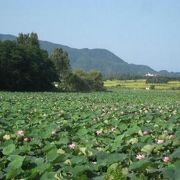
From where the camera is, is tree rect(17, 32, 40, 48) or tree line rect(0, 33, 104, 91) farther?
tree rect(17, 32, 40, 48)

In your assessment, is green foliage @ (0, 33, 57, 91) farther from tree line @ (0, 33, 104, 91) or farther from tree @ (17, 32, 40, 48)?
tree @ (17, 32, 40, 48)

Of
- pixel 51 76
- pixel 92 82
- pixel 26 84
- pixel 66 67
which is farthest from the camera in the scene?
pixel 92 82

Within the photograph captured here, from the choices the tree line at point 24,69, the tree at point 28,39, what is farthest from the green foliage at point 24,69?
the tree at point 28,39

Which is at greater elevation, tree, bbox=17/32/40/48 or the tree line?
tree, bbox=17/32/40/48

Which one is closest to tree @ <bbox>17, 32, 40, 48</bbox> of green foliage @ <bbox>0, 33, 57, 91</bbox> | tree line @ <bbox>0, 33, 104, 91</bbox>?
tree line @ <bbox>0, 33, 104, 91</bbox>

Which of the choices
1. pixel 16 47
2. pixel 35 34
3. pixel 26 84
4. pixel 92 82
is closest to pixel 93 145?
pixel 26 84

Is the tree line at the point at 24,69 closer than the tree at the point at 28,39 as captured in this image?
Yes

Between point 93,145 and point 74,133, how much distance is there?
1718 millimetres

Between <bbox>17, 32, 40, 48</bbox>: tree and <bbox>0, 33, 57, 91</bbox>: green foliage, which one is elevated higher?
<bbox>17, 32, 40, 48</bbox>: tree

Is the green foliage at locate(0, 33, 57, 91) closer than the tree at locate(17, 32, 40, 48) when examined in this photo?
Yes

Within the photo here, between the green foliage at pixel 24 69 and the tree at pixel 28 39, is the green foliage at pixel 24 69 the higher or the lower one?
the lower one

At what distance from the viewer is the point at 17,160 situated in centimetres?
405

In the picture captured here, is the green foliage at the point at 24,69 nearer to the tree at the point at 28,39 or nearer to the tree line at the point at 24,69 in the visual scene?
the tree line at the point at 24,69

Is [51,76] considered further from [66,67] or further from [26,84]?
[66,67]
